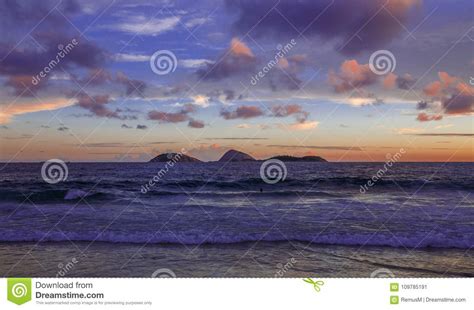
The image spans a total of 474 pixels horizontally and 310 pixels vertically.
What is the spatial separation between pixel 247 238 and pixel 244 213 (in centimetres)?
520

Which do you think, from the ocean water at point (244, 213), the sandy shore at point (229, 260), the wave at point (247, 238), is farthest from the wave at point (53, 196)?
the sandy shore at point (229, 260)

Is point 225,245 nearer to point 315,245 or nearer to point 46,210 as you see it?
point 315,245

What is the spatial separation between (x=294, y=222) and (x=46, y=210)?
1032 cm

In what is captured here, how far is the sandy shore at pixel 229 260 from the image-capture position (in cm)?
768

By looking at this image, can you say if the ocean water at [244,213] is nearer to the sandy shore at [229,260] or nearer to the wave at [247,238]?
the wave at [247,238]

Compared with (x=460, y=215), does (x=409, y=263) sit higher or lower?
lower

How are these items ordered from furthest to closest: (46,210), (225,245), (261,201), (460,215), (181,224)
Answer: (261,201), (46,210), (460,215), (181,224), (225,245)

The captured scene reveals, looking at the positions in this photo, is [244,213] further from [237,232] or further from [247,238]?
[247,238]

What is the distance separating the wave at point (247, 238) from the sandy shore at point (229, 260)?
0.40m

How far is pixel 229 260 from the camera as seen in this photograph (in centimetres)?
844

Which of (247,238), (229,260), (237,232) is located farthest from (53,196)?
(229,260)

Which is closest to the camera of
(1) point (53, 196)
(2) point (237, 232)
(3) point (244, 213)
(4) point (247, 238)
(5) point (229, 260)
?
(5) point (229, 260)
